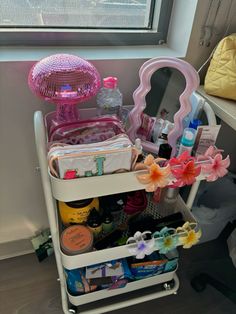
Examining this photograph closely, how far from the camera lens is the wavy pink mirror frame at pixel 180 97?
79 cm

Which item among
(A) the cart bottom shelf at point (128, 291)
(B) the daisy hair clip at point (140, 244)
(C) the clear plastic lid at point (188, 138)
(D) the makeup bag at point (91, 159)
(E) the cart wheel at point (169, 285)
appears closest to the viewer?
(D) the makeup bag at point (91, 159)

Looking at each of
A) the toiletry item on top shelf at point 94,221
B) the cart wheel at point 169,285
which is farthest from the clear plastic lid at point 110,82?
the cart wheel at point 169,285

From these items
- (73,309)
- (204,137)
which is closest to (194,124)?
(204,137)

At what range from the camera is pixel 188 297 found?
1.23m

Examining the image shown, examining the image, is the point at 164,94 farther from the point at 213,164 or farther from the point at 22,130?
the point at 22,130

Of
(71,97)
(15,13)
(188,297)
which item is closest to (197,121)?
(71,97)

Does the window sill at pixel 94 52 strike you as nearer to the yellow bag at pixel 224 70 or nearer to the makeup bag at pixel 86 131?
the yellow bag at pixel 224 70

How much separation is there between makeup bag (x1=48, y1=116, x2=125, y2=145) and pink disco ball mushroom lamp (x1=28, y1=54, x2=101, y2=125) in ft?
0.22

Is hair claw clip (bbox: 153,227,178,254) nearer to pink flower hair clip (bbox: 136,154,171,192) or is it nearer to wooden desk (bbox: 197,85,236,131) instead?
pink flower hair clip (bbox: 136,154,171,192)

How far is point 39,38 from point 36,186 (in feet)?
1.84

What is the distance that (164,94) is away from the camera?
0.97m

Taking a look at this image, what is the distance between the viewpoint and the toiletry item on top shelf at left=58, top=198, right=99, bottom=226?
0.88m

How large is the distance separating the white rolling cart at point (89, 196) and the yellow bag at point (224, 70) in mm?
122

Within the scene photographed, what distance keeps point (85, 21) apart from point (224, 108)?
0.56 metres
